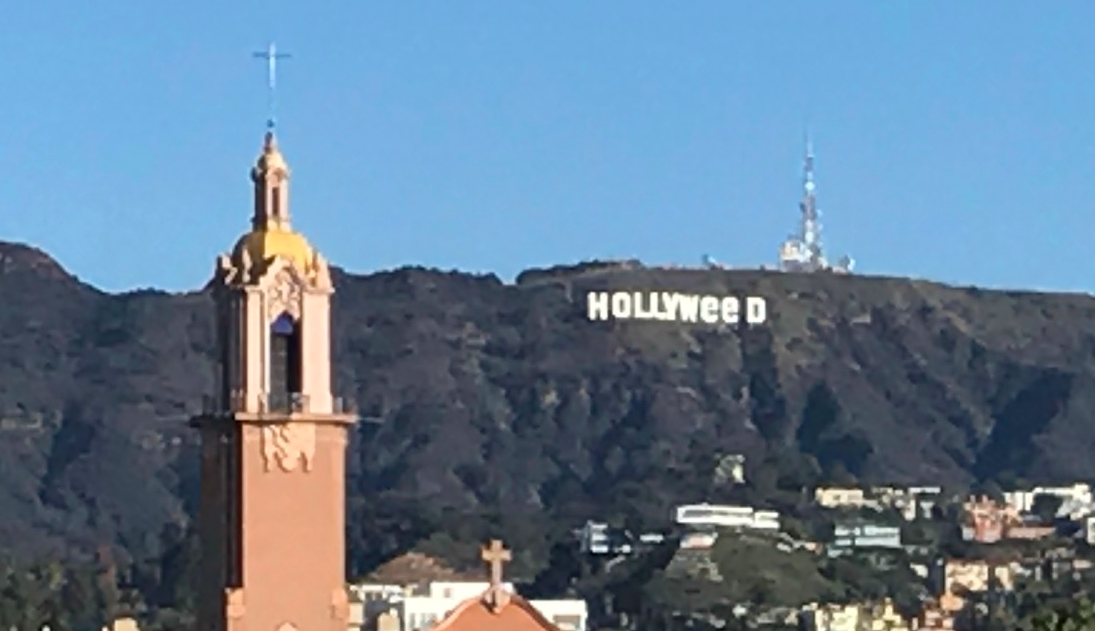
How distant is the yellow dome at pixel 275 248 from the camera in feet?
163

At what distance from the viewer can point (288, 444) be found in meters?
48.8

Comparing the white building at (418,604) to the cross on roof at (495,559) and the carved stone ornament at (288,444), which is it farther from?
the carved stone ornament at (288,444)

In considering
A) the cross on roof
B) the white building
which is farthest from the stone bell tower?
the white building

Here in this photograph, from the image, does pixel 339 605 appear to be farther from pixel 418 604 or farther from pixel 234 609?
pixel 418 604

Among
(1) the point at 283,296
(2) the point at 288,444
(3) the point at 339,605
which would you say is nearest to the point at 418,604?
(1) the point at 283,296

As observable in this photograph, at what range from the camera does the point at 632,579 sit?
178500 mm

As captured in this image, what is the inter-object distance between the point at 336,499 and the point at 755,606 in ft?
372

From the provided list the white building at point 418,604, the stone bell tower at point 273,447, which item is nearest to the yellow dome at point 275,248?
the stone bell tower at point 273,447

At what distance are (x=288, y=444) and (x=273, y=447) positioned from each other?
0.50 feet

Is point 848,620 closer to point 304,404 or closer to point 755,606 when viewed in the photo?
point 755,606

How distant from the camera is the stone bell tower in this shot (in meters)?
48.6

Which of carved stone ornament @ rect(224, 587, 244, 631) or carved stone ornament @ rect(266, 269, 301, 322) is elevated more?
carved stone ornament @ rect(266, 269, 301, 322)

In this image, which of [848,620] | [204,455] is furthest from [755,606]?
[204,455]

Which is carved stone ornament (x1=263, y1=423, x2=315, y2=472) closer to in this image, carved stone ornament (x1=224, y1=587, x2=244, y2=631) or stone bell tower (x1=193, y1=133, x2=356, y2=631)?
stone bell tower (x1=193, y1=133, x2=356, y2=631)
